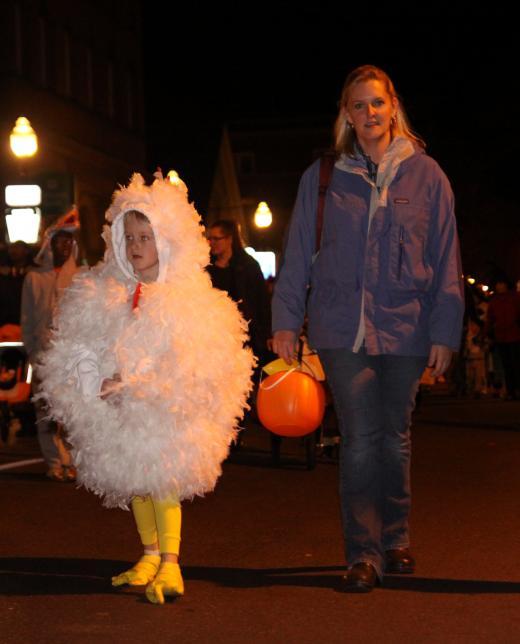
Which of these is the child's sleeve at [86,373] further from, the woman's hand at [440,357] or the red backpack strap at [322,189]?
the woman's hand at [440,357]

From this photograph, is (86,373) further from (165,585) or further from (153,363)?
(165,585)

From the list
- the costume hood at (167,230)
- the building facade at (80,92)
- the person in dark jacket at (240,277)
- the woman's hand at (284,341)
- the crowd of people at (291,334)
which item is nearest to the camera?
the crowd of people at (291,334)

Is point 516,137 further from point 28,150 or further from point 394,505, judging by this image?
point 394,505

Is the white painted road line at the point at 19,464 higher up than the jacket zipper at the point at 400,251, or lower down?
lower down

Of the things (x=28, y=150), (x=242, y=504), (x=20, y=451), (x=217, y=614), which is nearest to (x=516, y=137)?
(x=28, y=150)

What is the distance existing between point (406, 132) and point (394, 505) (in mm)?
1688

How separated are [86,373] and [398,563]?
1.65 metres

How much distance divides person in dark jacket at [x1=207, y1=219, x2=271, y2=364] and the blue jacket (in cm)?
545

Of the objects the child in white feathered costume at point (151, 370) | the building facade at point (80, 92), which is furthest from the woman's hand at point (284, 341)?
the building facade at point (80, 92)

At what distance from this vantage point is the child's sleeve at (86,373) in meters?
6.21

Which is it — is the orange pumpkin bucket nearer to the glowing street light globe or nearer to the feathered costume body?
the feathered costume body

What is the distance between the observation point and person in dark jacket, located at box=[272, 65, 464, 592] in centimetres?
632

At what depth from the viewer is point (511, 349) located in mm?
20969

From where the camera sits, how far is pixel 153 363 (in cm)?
599
